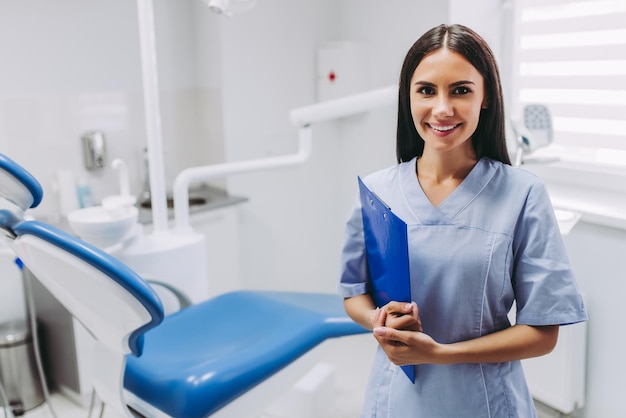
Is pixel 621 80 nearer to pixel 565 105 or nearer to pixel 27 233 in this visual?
pixel 565 105

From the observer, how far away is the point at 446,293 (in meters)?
0.97

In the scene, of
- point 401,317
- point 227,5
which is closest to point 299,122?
point 227,5

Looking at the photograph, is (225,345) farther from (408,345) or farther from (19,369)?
(19,369)

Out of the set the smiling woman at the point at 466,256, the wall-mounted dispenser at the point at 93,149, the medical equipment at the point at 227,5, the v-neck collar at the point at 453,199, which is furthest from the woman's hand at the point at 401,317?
the wall-mounted dispenser at the point at 93,149

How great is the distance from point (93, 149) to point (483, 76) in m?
2.18

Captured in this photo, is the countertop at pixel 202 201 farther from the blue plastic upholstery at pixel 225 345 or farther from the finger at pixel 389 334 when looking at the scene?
the finger at pixel 389 334

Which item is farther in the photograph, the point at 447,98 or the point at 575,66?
the point at 575,66

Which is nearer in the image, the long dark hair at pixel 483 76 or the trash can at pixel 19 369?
the long dark hair at pixel 483 76

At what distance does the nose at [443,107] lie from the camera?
916 mm

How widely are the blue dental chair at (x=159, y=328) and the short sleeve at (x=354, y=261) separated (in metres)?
0.37

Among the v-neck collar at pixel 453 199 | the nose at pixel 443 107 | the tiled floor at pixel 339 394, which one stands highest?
the nose at pixel 443 107

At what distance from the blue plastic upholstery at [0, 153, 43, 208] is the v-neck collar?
2.32ft

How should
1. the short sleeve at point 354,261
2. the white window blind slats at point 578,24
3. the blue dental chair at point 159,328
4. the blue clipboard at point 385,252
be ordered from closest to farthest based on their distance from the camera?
the blue clipboard at point 385,252, the short sleeve at point 354,261, the blue dental chair at point 159,328, the white window blind slats at point 578,24

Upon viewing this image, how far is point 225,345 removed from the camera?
5.35 ft
